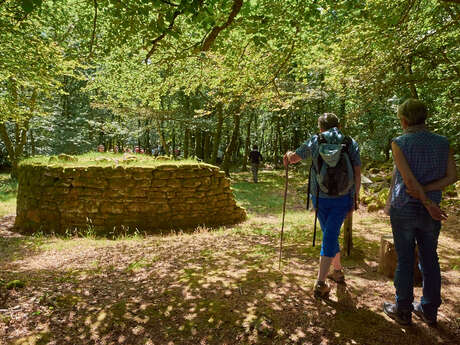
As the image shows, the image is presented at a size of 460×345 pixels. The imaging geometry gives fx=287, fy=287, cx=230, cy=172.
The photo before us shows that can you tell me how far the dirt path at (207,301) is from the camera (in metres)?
2.36

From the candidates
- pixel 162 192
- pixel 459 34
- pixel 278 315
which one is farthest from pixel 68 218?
pixel 459 34

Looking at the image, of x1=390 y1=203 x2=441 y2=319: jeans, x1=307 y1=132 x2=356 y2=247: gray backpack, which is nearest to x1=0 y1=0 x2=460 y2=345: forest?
x1=390 y1=203 x2=441 y2=319: jeans

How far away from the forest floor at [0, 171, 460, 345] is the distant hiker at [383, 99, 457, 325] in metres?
0.29

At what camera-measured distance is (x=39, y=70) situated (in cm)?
667

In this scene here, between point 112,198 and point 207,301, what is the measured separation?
206 inches

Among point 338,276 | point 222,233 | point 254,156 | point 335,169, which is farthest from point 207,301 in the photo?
point 254,156

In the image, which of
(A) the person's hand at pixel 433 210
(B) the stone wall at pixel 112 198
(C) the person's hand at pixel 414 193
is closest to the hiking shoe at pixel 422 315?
(A) the person's hand at pixel 433 210

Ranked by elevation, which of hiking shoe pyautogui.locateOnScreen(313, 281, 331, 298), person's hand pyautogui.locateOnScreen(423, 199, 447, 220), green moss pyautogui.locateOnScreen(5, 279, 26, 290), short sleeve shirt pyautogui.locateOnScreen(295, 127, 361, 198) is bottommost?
green moss pyautogui.locateOnScreen(5, 279, 26, 290)

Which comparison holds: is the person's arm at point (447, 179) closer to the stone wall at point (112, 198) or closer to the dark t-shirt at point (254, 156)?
the stone wall at point (112, 198)

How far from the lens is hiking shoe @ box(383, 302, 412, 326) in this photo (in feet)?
7.73

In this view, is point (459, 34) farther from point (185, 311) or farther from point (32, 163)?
point (32, 163)

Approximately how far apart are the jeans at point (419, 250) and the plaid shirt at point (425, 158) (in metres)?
0.11

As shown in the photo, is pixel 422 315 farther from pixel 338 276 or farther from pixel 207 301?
pixel 207 301

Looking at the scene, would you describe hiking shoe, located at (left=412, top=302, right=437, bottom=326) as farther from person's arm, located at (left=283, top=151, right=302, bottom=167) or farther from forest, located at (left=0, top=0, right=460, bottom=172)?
forest, located at (left=0, top=0, right=460, bottom=172)
